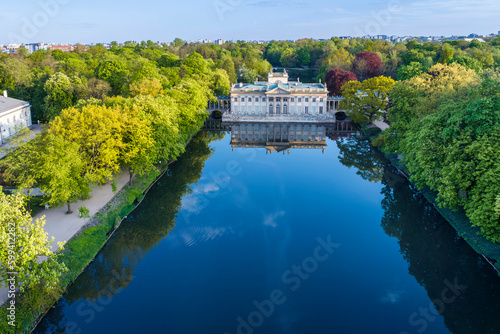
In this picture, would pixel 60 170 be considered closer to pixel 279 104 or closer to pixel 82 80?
pixel 82 80

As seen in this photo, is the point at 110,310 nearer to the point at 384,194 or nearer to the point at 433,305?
the point at 433,305

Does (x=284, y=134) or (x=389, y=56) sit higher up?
(x=389, y=56)

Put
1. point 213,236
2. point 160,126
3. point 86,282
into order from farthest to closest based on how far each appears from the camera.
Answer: point 160,126 < point 213,236 < point 86,282

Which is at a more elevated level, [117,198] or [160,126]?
[160,126]


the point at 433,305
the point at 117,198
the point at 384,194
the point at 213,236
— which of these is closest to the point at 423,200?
the point at 384,194

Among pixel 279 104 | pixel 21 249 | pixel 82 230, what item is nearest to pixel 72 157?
pixel 82 230

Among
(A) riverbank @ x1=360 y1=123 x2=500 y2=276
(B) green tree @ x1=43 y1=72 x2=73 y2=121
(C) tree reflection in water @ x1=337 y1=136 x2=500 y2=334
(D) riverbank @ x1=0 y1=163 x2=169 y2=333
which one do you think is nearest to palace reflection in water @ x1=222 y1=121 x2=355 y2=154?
(C) tree reflection in water @ x1=337 y1=136 x2=500 y2=334

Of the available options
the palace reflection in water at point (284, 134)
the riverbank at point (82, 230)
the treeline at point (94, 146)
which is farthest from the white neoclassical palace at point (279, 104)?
the riverbank at point (82, 230)
